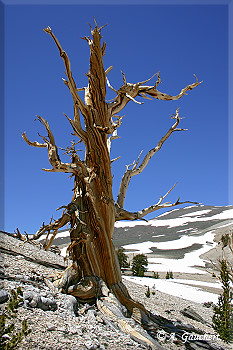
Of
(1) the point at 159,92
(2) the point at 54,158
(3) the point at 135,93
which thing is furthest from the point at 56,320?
(1) the point at 159,92

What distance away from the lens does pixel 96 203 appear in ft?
13.2

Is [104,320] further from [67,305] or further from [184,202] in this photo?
[184,202]

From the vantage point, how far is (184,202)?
14.4 feet

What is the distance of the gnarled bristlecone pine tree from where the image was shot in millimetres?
3697

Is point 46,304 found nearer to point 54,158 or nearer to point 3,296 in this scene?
point 3,296

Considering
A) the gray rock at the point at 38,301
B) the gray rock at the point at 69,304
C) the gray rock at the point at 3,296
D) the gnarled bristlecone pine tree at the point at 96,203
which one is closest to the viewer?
the gray rock at the point at 3,296

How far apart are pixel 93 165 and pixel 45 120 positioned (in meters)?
0.91

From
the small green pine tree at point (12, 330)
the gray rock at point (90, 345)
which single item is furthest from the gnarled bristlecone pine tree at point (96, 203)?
the small green pine tree at point (12, 330)

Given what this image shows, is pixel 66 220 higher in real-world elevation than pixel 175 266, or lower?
higher

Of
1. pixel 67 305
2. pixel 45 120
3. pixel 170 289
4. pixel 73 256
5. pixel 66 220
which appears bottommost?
pixel 170 289

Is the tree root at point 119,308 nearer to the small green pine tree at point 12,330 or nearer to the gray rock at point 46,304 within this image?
the gray rock at point 46,304

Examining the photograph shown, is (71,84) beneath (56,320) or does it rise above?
above

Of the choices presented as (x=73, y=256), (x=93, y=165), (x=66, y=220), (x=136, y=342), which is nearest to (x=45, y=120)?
(x=93, y=165)

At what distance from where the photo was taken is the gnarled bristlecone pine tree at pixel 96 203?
3.70 metres
